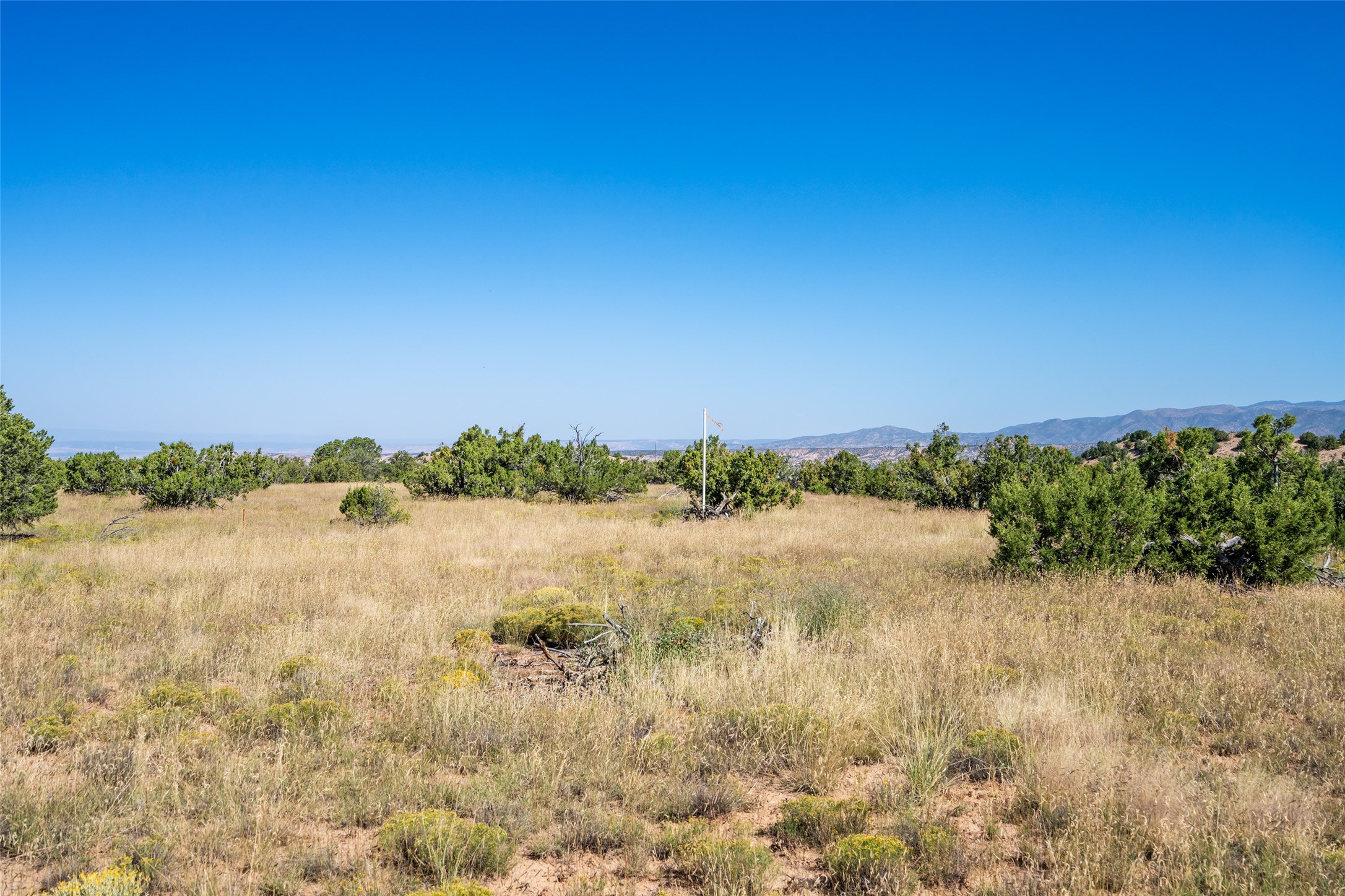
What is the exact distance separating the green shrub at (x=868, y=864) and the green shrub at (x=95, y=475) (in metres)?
30.3

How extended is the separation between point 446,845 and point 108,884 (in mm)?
1363

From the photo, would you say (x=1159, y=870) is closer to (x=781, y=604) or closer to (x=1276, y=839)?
(x=1276, y=839)

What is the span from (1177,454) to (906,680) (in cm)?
830

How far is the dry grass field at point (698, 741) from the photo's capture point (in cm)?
329

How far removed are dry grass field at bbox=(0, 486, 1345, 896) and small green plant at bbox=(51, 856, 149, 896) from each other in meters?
0.12

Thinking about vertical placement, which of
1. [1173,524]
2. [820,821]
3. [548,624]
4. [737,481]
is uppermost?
[737,481]

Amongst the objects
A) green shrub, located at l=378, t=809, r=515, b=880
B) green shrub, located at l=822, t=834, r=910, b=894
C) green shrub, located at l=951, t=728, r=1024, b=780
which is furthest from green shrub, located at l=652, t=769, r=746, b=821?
green shrub, located at l=951, t=728, r=1024, b=780

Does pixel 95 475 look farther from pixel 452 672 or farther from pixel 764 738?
pixel 764 738

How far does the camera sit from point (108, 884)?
2.87 m

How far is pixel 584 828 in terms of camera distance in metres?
3.58

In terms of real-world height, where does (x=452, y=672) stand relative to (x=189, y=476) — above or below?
below

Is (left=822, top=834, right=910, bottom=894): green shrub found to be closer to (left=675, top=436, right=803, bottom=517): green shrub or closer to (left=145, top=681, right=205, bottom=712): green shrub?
(left=145, top=681, right=205, bottom=712): green shrub

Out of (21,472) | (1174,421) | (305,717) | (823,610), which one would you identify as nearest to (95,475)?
(21,472)

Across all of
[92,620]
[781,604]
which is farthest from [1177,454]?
[92,620]
